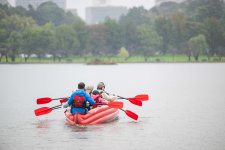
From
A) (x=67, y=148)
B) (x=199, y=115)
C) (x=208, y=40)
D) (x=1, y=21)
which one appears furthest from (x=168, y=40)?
(x=67, y=148)

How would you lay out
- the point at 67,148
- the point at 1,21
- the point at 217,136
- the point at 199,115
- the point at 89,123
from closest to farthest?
1. the point at 67,148
2. the point at 217,136
3. the point at 89,123
4. the point at 199,115
5. the point at 1,21

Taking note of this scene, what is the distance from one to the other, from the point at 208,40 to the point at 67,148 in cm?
12629

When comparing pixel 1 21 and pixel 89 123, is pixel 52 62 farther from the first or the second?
pixel 89 123

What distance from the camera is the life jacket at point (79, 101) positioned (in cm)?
2569

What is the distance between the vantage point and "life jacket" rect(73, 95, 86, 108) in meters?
25.7

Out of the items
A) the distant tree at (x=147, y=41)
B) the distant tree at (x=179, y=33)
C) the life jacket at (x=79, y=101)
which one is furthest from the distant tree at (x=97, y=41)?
the life jacket at (x=79, y=101)

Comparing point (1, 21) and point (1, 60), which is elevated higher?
point (1, 21)

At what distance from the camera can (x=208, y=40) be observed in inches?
5719

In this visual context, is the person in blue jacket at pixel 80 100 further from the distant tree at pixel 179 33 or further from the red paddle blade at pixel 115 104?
the distant tree at pixel 179 33

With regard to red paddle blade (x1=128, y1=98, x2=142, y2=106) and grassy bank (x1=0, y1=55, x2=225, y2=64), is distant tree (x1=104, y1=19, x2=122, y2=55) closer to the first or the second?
grassy bank (x1=0, y1=55, x2=225, y2=64)

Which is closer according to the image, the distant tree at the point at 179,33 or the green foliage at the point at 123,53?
the distant tree at the point at 179,33

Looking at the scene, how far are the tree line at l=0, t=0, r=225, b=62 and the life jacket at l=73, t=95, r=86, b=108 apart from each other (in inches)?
4372

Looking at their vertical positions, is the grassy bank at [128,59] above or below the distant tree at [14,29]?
below

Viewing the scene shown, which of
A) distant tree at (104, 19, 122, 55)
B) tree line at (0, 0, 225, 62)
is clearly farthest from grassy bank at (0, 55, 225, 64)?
distant tree at (104, 19, 122, 55)
